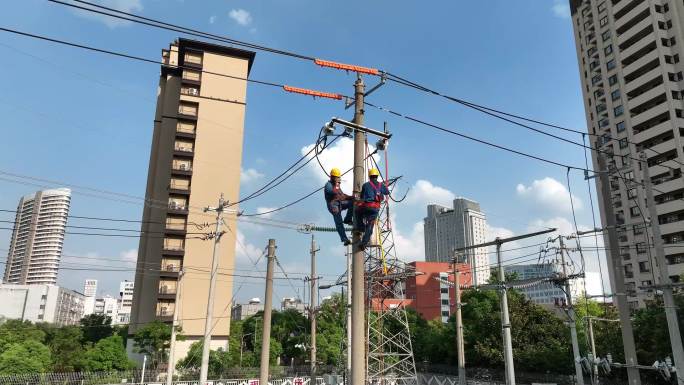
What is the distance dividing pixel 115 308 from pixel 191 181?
552 ft

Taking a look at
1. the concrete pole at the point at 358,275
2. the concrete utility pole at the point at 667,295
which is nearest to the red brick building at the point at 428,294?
the concrete utility pole at the point at 667,295

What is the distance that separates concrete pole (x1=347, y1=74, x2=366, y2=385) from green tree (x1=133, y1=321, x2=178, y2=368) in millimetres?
36036

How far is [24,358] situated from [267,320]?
2525 cm

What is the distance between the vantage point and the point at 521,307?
36.9 metres

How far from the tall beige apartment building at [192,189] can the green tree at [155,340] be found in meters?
5.37

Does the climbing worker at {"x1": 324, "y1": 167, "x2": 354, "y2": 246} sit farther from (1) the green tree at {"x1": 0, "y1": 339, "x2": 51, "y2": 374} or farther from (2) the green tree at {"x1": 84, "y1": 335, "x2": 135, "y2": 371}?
(2) the green tree at {"x1": 84, "y1": 335, "x2": 135, "y2": 371}

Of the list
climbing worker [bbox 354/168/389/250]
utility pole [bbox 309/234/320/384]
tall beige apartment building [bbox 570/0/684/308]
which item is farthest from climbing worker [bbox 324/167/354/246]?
tall beige apartment building [bbox 570/0/684/308]

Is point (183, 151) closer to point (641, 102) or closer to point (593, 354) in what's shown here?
point (593, 354)

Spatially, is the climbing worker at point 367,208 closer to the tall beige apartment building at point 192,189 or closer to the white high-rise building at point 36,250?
the tall beige apartment building at point 192,189

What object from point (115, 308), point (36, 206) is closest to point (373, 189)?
point (36, 206)

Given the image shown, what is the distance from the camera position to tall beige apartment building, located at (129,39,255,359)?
48375 millimetres

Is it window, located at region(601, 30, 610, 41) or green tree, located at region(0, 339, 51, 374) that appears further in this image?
window, located at region(601, 30, 610, 41)

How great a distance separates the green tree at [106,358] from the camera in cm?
3568

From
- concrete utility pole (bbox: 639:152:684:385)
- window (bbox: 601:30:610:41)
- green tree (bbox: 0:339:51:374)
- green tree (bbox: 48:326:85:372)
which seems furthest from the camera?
window (bbox: 601:30:610:41)
